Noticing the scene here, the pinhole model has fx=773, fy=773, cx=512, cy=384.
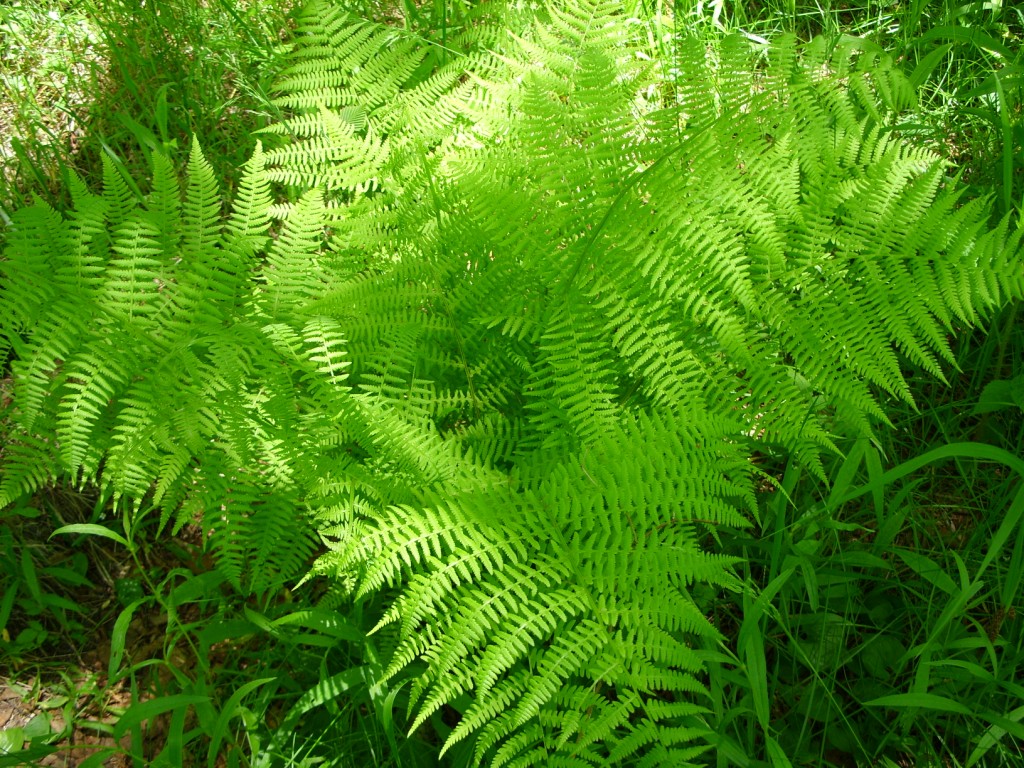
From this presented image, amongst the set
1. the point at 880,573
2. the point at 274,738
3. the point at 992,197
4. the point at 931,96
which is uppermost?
the point at 931,96

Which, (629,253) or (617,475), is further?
(629,253)

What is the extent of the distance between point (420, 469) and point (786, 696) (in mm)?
1310

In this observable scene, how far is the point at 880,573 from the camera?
99.0 inches

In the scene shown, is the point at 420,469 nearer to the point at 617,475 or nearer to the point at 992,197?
the point at 617,475

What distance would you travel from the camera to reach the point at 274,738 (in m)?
2.31

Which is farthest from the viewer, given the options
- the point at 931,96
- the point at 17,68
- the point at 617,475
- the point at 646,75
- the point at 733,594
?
the point at 17,68

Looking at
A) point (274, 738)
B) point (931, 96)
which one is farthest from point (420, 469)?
point (931, 96)

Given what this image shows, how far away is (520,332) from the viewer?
7.75ft

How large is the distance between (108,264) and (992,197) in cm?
302

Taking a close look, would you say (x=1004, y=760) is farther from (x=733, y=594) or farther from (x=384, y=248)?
(x=384, y=248)

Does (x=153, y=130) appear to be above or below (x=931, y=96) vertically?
above

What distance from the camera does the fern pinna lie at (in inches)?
79.0

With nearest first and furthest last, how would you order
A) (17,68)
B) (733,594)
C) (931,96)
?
(733,594) → (931,96) → (17,68)

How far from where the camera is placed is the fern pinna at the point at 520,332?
6.58 ft
